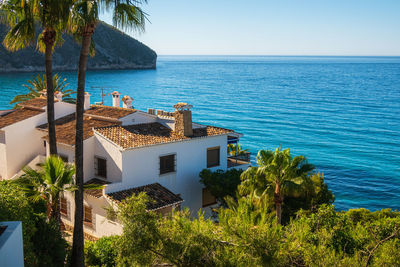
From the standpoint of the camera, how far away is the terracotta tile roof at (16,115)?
29.0 metres

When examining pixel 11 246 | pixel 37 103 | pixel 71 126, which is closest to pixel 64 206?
pixel 71 126

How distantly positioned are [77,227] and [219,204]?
41.7 ft

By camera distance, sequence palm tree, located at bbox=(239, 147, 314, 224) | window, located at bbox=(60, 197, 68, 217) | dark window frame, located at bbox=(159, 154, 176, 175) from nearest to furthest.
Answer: palm tree, located at bbox=(239, 147, 314, 224) → dark window frame, located at bbox=(159, 154, 176, 175) → window, located at bbox=(60, 197, 68, 217)

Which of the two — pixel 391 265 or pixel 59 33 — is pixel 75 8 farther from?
pixel 391 265

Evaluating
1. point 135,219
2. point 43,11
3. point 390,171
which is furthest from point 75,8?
point 390,171

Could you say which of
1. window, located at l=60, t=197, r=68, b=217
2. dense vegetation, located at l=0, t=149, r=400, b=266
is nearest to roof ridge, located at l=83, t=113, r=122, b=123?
window, located at l=60, t=197, r=68, b=217

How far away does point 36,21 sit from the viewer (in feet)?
62.0

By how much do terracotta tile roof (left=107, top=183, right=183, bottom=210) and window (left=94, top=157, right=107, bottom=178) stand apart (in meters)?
2.28

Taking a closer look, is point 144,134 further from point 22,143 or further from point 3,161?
point 3,161

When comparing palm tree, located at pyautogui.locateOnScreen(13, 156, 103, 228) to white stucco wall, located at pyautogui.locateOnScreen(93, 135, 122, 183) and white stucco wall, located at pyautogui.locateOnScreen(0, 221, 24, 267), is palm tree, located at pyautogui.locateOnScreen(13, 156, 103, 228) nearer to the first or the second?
white stucco wall, located at pyautogui.locateOnScreen(93, 135, 122, 183)

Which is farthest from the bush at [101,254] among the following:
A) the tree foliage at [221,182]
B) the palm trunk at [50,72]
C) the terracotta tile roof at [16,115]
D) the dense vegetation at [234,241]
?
the terracotta tile roof at [16,115]

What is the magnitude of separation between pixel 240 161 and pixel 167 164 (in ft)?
25.8

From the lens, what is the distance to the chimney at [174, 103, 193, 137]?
27234 mm

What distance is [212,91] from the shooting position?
436ft
